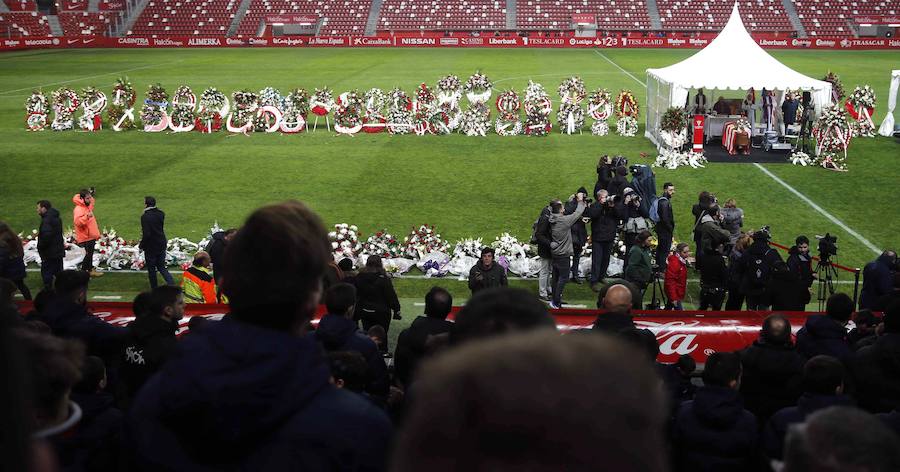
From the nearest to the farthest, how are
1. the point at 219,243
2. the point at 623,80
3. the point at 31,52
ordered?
1. the point at 219,243
2. the point at 623,80
3. the point at 31,52

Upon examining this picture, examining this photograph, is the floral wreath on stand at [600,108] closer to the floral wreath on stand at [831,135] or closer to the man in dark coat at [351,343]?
the floral wreath on stand at [831,135]

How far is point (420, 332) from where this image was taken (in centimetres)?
743

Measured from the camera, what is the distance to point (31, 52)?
194 feet

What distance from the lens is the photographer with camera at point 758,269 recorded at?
11875 millimetres

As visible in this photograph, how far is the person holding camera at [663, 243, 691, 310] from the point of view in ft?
41.3

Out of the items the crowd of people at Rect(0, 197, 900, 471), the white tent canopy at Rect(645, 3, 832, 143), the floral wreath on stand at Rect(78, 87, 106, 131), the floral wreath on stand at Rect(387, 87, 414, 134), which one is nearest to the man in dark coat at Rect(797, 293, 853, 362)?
the crowd of people at Rect(0, 197, 900, 471)

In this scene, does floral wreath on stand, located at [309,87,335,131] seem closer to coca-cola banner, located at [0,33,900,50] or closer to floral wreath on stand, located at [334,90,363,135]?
floral wreath on stand, located at [334,90,363,135]

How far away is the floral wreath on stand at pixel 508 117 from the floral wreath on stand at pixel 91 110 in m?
13.5

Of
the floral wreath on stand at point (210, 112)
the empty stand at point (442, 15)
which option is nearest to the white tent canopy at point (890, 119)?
the floral wreath on stand at point (210, 112)

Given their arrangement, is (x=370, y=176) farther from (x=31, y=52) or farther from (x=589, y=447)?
(x=31, y=52)

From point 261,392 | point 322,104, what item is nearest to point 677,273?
point 261,392

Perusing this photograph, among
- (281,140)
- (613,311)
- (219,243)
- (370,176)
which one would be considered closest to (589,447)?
(613,311)

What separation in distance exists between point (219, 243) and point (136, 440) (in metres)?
9.93

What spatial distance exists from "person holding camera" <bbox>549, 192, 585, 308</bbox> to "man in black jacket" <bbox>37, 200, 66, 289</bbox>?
305 inches
